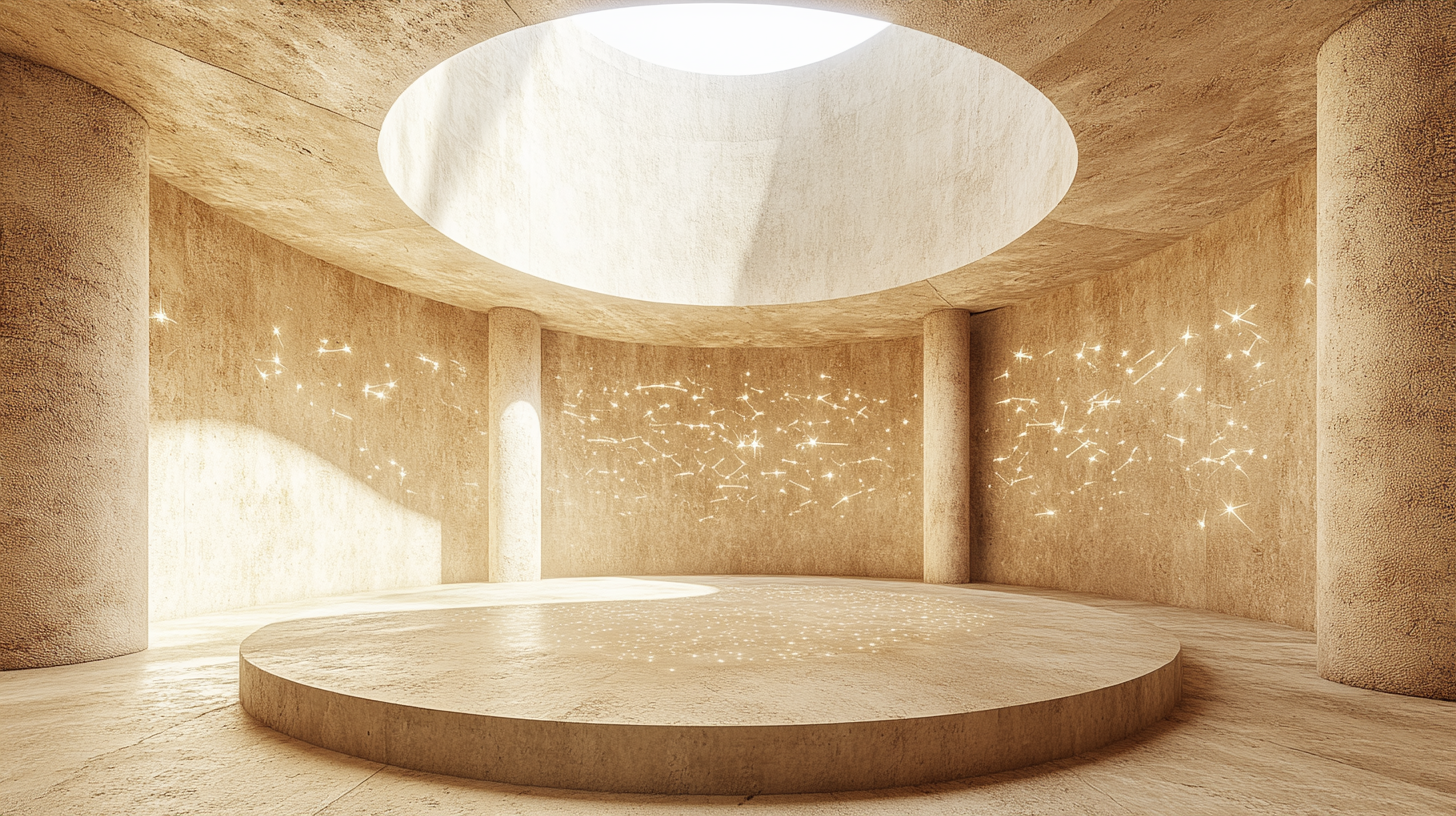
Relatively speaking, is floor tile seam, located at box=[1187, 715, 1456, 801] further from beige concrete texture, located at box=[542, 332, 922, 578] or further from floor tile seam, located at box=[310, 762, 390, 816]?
beige concrete texture, located at box=[542, 332, 922, 578]

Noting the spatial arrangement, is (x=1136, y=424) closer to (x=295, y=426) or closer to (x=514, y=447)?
(x=514, y=447)

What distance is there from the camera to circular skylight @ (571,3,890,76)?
889 cm

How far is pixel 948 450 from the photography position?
30.0 feet

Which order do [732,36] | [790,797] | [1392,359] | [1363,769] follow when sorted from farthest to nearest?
[732,36]
[1392,359]
[1363,769]
[790,797]

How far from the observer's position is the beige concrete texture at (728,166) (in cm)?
696

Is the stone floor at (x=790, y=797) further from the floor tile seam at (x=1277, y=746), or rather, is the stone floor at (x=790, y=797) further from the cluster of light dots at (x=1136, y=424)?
the cluster of light dots at (x=1136, y=424)

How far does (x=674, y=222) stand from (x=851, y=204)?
2111 mm

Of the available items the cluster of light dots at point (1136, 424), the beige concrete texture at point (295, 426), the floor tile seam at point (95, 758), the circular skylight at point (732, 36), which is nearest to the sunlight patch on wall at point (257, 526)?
the beige concrete texture at point (295, 426)

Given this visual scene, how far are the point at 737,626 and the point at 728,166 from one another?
6341 mm

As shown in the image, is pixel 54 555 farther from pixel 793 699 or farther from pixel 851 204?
pixel 851 204

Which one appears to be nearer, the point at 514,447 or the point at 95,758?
the point at 95,758

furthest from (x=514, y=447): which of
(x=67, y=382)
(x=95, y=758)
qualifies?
(x=95, y=758)

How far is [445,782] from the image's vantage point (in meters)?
2.62

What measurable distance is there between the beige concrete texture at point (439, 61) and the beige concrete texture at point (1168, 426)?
59cm
